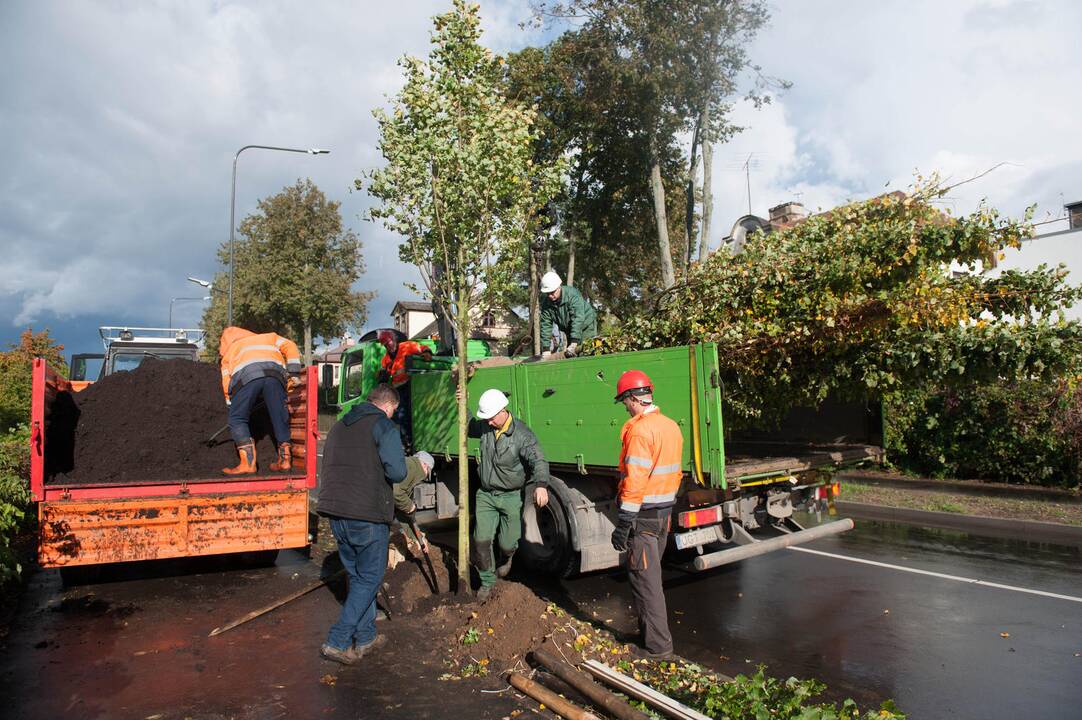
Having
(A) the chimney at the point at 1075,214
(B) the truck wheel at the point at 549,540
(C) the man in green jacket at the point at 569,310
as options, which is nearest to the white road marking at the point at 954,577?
(B) the truck wheel at the point at 549,540

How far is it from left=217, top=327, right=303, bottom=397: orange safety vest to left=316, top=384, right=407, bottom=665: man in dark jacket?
2.66m

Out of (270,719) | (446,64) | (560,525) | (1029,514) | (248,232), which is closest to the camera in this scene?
(270,719)

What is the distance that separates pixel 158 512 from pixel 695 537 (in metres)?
4.46

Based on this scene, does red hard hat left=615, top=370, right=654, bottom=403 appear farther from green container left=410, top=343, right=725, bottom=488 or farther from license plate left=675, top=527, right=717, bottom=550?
license plate left=675, top=527, right=717, bottom=550

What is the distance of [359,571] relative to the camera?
185 inches

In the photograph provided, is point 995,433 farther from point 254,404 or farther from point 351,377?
point 254,404

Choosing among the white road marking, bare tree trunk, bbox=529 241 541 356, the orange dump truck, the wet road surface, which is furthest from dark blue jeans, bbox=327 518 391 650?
the white road marking

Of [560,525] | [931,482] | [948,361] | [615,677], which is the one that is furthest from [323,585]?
[931,482]

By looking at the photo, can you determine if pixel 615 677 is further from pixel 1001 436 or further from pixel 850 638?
pixel 1001 436

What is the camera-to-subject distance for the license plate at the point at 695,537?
545 cm

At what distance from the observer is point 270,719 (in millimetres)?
3791

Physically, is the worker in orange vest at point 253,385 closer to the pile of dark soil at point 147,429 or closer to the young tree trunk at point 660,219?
the pile of dark soil at point 147,429

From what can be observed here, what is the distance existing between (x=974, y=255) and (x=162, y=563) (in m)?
8.63

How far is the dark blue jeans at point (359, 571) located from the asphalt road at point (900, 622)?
195cm
